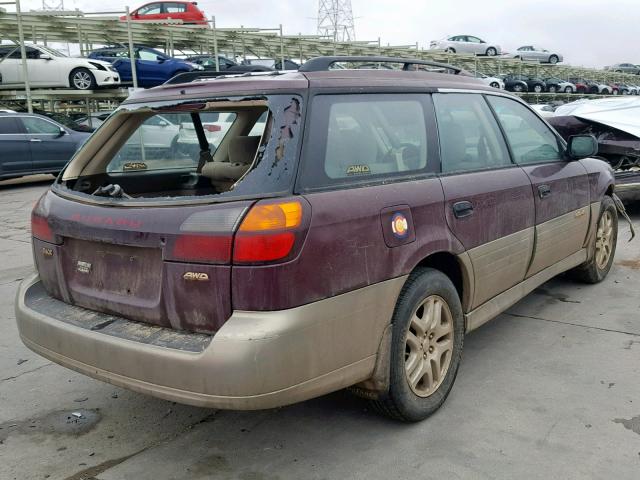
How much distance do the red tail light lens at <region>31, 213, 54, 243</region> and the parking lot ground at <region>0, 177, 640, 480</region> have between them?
989 millimetres

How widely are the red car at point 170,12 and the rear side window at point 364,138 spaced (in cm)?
2751

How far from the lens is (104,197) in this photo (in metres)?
2.96

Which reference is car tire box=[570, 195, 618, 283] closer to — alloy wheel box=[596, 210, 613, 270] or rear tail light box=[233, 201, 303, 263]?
alloy wheel box=[596, 210, 613, 270]

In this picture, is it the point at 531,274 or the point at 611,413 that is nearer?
the point at 611,413

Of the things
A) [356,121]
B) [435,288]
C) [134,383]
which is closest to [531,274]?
[435,288]

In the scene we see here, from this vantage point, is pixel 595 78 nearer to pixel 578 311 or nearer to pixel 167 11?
pixel 167 11

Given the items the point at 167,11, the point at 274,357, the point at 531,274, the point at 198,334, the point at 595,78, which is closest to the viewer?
the point at 274,357

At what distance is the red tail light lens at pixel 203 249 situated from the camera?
2416mm

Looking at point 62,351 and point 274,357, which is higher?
point 274,357

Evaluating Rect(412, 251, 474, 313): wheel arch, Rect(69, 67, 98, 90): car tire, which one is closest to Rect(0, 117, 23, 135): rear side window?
Rect(69, 67, 98, 90): car tire

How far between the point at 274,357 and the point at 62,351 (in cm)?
112

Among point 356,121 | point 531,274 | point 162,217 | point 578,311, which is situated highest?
point 356,121

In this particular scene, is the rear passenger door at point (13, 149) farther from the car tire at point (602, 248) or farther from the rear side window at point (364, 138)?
the rear side window at point (364, 138)

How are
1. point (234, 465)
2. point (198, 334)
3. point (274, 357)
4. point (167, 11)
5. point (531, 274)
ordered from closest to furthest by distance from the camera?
point (274, 357)
point (198, 334)
point (234, 465)
point (531, 274)
point (167, 11)
